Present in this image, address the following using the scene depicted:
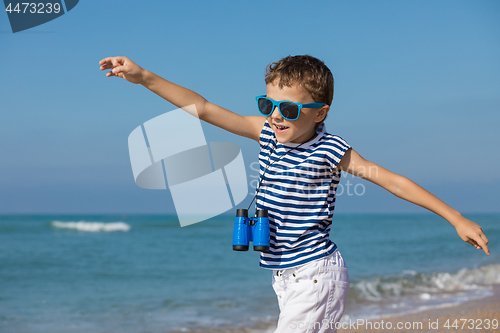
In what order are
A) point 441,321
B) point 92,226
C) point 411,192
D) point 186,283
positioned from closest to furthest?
point 411,192, point 441,321, point 186,283, point 92,226

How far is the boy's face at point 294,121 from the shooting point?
2.22 metres

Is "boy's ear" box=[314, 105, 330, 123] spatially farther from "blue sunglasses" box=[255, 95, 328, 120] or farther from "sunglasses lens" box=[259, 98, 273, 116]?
"sunglasses lens" box=[259, 98, 273, 116]

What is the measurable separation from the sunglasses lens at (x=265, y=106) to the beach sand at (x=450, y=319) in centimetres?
350

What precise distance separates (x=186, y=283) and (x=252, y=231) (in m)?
7.39

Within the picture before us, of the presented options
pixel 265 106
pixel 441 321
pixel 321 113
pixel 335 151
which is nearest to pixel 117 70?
pixel 265 106

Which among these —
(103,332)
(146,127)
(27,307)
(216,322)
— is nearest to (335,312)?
(146,127)

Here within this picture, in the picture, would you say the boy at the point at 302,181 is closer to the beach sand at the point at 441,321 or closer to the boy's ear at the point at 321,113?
the boy's ear at the point at 321,113

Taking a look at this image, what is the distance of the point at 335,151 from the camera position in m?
2.19

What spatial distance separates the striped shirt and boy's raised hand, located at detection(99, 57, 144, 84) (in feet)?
2.79

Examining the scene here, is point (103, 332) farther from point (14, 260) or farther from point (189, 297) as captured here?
point (14, 260)

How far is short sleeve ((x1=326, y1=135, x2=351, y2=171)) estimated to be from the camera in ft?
7.13

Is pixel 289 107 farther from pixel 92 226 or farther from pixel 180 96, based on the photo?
pixel 92 226

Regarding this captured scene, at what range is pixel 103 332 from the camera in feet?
18.9

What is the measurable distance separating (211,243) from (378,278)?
8484 mm
